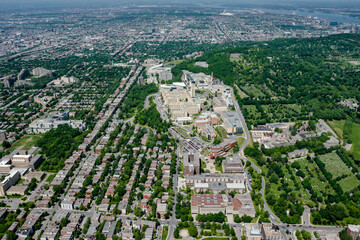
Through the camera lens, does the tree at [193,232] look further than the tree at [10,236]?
Yes

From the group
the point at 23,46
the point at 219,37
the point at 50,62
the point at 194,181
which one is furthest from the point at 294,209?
the point at 23,46

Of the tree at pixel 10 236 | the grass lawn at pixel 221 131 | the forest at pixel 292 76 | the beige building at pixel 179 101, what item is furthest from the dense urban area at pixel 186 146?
the grass lawn at pixel 221 131

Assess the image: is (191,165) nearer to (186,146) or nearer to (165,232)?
(186,146)

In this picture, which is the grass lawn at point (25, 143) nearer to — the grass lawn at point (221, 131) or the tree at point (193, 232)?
the grass lawn at point (221, 131)

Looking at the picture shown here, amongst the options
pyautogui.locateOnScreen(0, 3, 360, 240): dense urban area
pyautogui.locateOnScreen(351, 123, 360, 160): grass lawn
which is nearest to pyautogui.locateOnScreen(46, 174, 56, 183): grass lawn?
pyautogui.locateOnScreen(0, 3, 360, 240): dense urban area

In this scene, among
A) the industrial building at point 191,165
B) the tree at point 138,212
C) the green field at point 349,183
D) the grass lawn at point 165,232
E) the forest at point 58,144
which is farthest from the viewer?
the forest at point 58,144

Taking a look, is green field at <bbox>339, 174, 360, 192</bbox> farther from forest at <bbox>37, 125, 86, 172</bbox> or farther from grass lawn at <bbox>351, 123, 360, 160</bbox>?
forest at <bbox>37, 125, 86, 172</bbox>
